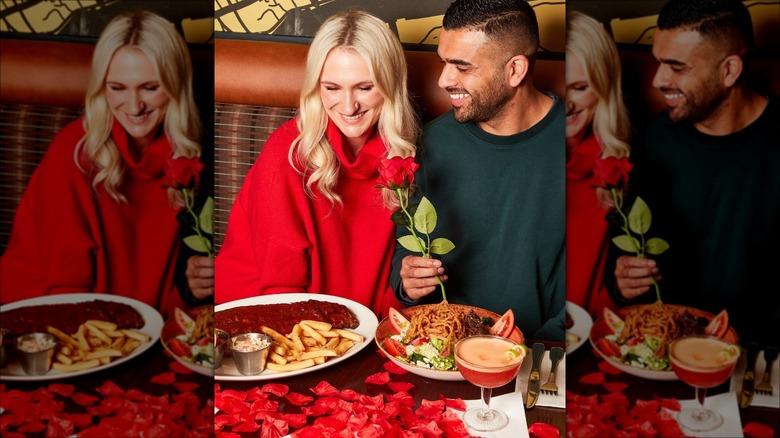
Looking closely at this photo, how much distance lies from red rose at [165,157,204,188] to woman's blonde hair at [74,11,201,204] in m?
0.02

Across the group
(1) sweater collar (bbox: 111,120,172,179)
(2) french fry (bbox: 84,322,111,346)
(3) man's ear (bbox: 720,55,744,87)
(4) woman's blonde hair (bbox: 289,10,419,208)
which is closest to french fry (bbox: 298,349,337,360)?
(4) woman's blonde hair (bbox: 289,10,419,208)

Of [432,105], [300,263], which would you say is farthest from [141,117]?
[432,105]

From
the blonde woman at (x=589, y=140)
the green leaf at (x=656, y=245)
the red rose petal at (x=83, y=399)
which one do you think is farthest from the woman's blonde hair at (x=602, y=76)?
the red rose petal at (x=83, y=399)

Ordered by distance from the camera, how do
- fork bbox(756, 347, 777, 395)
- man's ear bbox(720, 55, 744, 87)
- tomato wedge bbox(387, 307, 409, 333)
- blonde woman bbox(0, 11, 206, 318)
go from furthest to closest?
tomato wedge bbox(387, 307, 409, 333)
blonde woman bbox(0, 11, 206, 318)
fork bbox(756, 347, 777, 395)
man's ear bbox(720, 55, 744, 87)

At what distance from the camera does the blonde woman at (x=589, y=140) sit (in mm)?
1927

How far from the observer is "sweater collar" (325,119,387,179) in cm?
217

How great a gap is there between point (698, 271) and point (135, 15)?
5.37 feet

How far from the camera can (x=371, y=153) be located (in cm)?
218

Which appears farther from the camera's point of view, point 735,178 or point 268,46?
point 268,46

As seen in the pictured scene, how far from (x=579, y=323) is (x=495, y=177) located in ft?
1.59

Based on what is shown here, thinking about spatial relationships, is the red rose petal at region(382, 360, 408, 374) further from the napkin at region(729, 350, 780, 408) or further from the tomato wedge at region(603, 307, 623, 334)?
the napkin at region(729, 350, 780, 408)

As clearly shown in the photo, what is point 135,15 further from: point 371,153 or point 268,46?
point 371,153

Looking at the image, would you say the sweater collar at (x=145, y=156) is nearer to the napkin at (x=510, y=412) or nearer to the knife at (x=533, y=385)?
the napkin at (x=510, y=412)

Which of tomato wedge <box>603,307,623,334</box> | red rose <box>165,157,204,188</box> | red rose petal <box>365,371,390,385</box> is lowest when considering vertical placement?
red rose petal <box>365,371,390,385</box>
